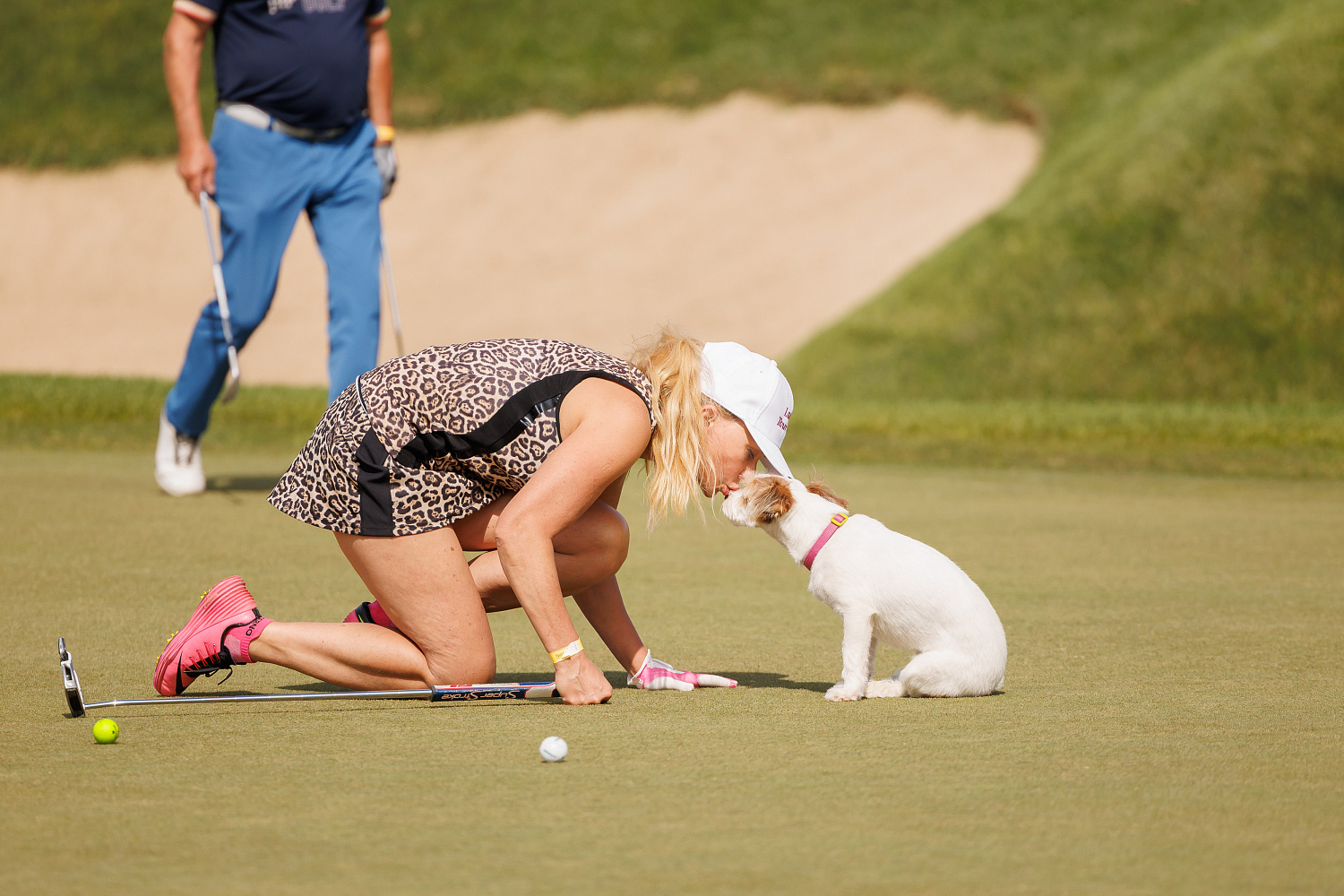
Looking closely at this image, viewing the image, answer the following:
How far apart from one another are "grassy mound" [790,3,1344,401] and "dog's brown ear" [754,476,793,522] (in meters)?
9.44

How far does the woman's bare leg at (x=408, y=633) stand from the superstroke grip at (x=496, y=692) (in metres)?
0.15

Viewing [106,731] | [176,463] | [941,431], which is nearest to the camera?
[106,731]

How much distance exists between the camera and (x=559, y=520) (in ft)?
12.5

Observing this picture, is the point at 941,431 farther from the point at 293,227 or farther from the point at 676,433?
the point at 676,433

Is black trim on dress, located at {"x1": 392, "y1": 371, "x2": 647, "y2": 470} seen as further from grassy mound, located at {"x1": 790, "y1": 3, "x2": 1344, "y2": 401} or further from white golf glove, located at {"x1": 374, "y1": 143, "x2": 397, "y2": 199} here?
grassy mound, located at {"x1": 790, "y1": 3, "x2": 1344, "y2": 401}

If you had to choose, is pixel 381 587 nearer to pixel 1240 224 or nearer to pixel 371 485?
pixel 371 485

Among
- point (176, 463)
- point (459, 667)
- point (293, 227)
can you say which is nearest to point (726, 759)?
point (459, 667)

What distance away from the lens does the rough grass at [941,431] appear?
9672 mm

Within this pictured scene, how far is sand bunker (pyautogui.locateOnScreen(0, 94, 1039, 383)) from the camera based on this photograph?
20.2 metres

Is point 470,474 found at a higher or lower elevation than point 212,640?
higher

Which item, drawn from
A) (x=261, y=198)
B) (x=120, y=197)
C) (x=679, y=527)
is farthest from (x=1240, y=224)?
(x=120, y=197)

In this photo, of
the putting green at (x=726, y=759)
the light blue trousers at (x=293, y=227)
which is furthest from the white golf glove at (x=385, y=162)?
the putting green at (x=726, y=759)

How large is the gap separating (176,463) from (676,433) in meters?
4.39

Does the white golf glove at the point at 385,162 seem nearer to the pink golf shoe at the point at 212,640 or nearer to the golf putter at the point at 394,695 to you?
the pink golf shoe at the point at 212,640
